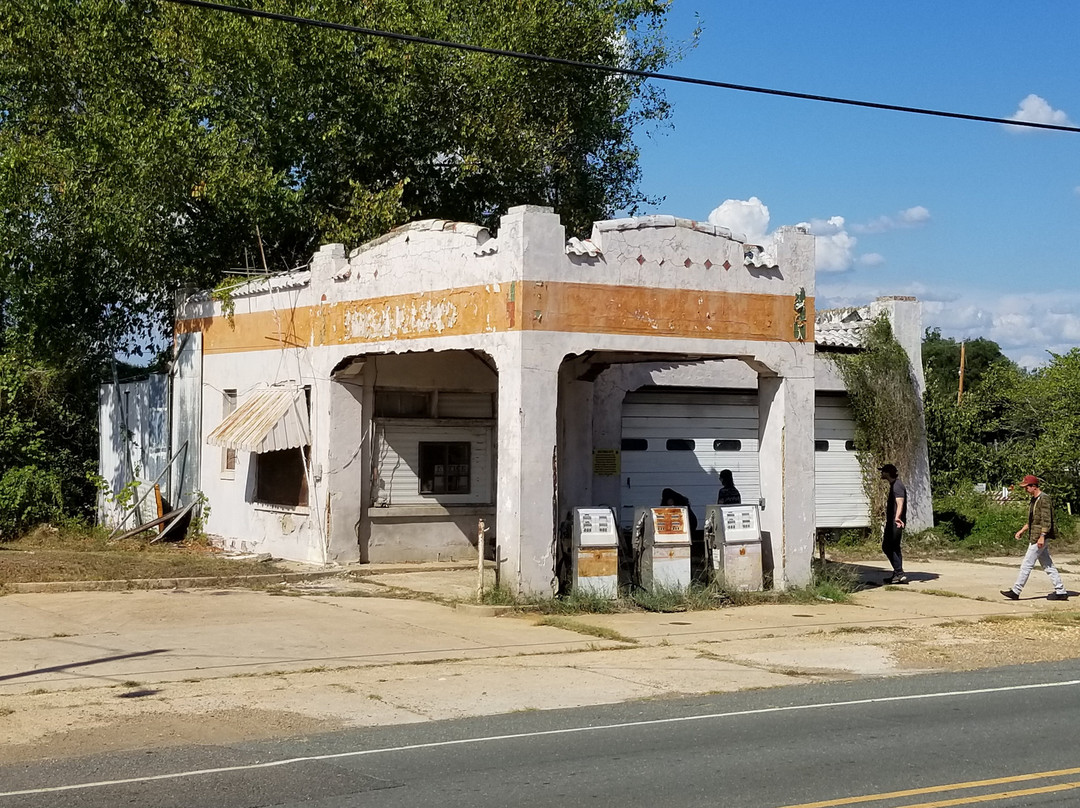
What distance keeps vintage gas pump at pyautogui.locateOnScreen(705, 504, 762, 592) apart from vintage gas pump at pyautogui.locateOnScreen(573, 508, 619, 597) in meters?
1.66

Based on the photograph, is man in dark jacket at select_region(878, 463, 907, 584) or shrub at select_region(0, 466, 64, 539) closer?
man in dark jacket at select_region(878, 463, 907, 584)

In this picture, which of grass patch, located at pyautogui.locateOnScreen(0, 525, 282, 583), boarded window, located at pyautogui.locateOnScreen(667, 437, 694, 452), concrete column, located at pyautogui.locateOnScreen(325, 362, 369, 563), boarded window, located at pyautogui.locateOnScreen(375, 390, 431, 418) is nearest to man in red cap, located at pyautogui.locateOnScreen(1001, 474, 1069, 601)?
boarded window, located at pyautogui.locateOnScreen(667, 437, 694, 452)

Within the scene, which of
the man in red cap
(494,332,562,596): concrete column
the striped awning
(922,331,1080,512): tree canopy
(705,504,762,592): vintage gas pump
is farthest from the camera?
(922,331,1080,512): tree canopy

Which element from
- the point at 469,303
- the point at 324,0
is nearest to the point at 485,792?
the point at 469,303

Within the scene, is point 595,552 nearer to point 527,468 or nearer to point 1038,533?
point 527,468

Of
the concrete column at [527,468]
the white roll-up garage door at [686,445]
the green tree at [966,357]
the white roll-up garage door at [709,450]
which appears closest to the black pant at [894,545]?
the white roll-up garage door at [709,450]

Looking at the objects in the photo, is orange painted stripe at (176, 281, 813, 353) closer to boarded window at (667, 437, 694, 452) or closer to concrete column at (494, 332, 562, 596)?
concrete column at (494, 332, 562, 596)

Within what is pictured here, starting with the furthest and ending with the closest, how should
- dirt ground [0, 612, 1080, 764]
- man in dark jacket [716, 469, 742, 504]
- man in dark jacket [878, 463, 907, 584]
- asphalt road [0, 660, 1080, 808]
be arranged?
man in dark jacket [878, 463, 907, 584] → man in dark jacket [716, 469, 742, 504] → dirt ground [0, 612, 1080, 764] → asphalt road [0, 660, 1080, 808]

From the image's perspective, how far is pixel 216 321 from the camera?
2356 cm

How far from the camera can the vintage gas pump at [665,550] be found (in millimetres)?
16828

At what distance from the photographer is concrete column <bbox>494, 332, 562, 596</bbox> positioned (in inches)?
622

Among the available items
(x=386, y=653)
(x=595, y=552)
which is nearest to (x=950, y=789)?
(x=386, y=653)

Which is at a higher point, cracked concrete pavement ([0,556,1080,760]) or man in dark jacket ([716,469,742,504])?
man in dark jacket ([716,469,742,504])

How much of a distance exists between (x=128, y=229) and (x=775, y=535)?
43.7 ft
